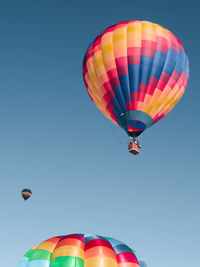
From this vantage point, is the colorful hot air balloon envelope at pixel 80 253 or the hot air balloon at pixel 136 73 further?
the hot air balloon at pixel 136 73

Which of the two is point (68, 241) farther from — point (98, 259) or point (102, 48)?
point (102, 48)

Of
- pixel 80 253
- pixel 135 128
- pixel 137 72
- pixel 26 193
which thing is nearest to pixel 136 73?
pixel 137 72

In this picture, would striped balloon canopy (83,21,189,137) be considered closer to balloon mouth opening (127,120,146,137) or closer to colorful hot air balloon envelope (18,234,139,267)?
balloon mouth opening (127,120,146,137)

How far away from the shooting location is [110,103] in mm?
19906

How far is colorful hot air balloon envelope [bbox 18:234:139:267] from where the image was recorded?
1444 centimetres

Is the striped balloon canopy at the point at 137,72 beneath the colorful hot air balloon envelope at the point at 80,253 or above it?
above

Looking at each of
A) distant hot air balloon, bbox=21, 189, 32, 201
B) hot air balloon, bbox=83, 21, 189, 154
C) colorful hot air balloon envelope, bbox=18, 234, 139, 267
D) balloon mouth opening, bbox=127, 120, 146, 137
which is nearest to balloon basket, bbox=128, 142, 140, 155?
hot air balloon, bbox=83, 21, 189, 154

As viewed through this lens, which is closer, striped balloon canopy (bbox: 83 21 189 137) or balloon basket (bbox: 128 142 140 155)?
balloon basket (bbox: 128 142 140 155)

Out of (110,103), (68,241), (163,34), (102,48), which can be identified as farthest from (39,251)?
(163,34)

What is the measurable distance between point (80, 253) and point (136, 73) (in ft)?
29.6

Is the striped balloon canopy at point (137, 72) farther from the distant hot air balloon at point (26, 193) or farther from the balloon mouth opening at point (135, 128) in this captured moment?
the distant hot air balloon at point (26, 193)

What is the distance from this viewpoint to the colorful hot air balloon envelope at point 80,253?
1444 cm

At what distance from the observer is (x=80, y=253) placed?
14.7 metres

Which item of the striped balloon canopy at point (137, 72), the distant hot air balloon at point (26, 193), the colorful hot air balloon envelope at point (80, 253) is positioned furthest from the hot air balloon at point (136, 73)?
the distant hot air balloon at point (26, 193)
